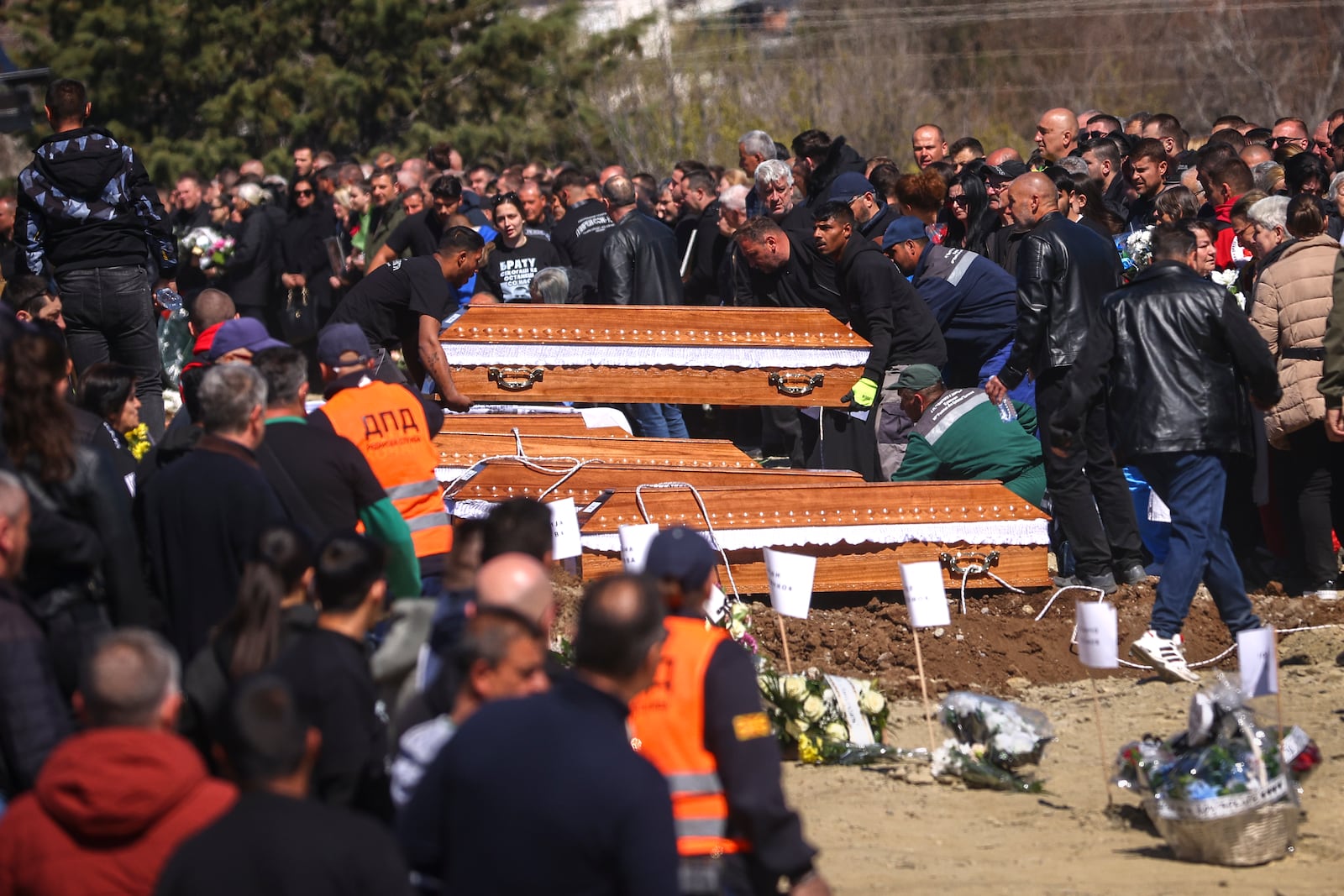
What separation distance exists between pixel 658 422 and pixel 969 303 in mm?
2636

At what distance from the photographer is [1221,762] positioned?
572 centimetres

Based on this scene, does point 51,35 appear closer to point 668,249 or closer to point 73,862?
point 668,249

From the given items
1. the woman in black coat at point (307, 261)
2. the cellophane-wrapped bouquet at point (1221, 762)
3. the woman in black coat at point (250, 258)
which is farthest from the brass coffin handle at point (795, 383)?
the woman in black coat at point (250, 258)

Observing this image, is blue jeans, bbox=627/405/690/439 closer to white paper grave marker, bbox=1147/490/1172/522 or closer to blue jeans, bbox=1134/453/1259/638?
white paper grave marker, bbox=1147/490/1172/522

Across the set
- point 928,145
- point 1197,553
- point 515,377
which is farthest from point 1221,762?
point 928,145

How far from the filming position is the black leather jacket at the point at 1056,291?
29.2ft

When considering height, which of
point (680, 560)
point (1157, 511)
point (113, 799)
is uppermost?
point (680, 560)

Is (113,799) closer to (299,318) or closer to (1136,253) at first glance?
(1136,253)

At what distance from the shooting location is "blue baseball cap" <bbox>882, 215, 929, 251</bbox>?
10.8 m

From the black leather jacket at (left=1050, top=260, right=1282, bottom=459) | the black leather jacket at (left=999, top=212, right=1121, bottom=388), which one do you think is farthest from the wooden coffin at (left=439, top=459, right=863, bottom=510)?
the black leather jacket at (left=1050, top=260, right=1282, bottom=459)

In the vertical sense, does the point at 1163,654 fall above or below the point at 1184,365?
below

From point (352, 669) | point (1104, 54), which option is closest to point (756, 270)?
point (352, 669)

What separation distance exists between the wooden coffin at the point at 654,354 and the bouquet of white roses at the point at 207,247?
20.4 feet

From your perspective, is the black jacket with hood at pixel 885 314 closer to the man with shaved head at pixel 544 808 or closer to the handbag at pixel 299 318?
the man with shaved head at pixel 544 808
